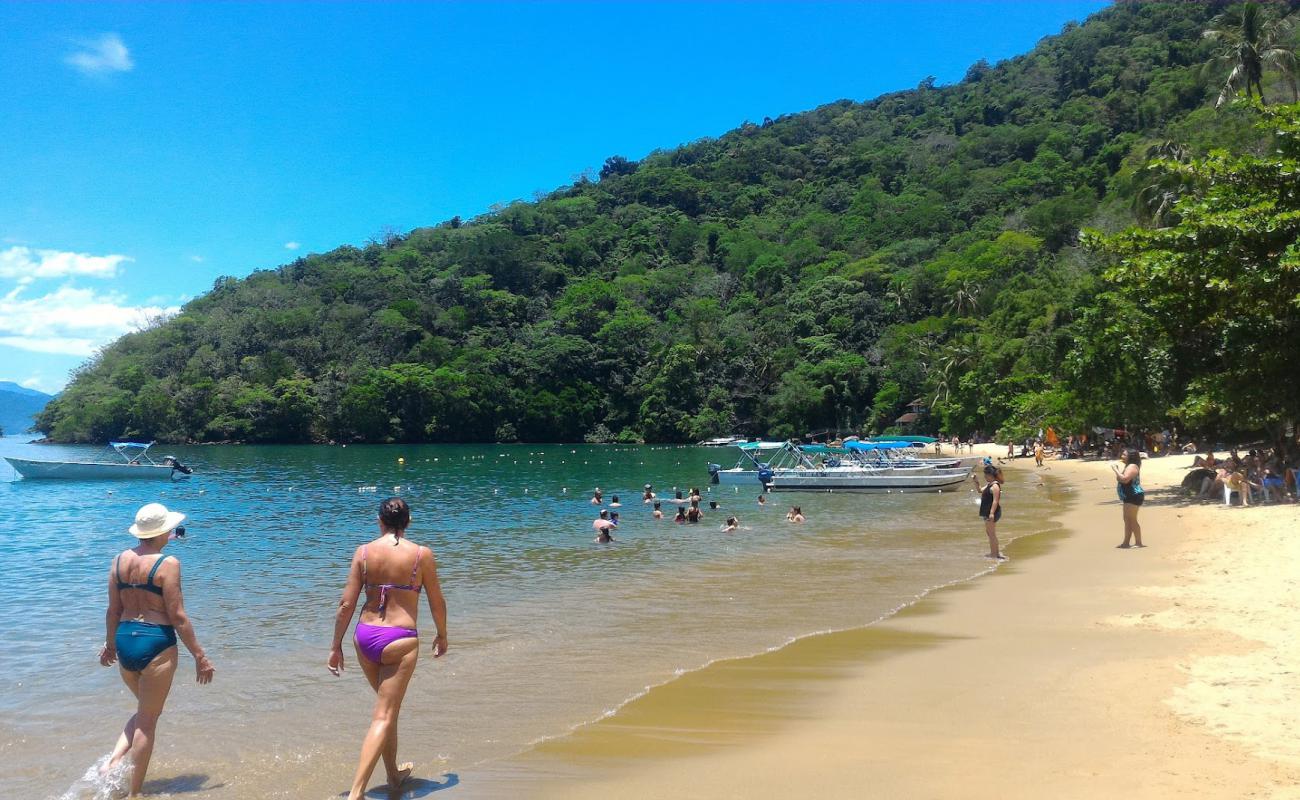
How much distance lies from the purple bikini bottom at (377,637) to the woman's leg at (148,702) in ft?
4.80

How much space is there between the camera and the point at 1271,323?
19016 millimetres

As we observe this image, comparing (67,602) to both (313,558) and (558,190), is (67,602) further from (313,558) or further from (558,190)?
(558,190)

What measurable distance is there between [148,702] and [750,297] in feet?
376

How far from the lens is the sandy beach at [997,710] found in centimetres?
569

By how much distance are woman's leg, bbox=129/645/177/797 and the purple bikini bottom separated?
4.80ft

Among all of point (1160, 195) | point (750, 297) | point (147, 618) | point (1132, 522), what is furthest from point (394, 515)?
point (750, 297)

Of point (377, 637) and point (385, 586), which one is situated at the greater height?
point (385, 586)

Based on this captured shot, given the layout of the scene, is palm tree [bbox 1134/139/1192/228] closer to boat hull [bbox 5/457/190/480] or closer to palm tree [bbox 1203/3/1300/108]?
palm tree [bbox 1203/3/1300/108]

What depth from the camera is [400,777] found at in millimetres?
6164

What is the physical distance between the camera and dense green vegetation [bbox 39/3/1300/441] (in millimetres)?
79562

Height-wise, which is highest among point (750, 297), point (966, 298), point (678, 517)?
point (750, 297)

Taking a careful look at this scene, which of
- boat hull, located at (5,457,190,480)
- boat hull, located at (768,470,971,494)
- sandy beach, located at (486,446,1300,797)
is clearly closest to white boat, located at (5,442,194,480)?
boat hull, located at (5,457,190,480)

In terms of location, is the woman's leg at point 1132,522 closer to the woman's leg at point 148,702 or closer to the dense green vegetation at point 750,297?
the woman's leg at point 148,702

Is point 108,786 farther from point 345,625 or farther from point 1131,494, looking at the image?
point 1131,494
